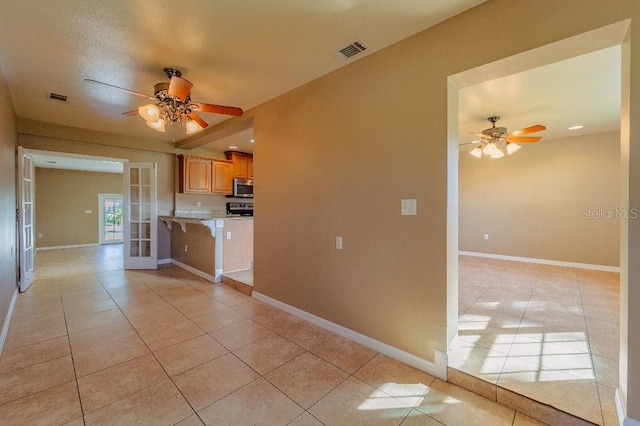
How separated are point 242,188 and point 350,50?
4758 millimetres

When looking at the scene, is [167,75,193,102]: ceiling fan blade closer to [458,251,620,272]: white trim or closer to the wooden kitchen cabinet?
the wooden kitchen cabinet

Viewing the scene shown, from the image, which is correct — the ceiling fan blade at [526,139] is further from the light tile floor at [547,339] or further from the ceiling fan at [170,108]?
the ceiling fan at [170,108]

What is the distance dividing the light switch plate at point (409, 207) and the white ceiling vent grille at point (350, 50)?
133cm

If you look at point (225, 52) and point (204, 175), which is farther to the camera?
point (204, 175)

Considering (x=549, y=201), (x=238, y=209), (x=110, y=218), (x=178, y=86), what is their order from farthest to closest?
(x=110, y=218) → (x=238, y=209) → (x=549, y=201) → (x=178, y=86)

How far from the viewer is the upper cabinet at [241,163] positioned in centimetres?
650

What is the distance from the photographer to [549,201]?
5.30 m

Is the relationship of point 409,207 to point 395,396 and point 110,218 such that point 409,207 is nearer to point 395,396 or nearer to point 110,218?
point 395,396

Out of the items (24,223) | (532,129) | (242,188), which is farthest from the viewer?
(242,188)

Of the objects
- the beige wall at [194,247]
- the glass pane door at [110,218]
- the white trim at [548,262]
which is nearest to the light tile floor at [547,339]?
the white trim at [548,262]

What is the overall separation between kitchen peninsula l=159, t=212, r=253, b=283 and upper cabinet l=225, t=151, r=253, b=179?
189 centimetres

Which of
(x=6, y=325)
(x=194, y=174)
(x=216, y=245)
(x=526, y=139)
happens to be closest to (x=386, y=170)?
(x=526, y=139)


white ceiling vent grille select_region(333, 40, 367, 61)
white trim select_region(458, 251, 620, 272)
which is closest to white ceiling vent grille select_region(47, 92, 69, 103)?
white ceiling vent grille select_region(333, 40, 367, 61)

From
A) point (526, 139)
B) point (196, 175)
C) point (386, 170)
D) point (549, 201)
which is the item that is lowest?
point (549, 201)
